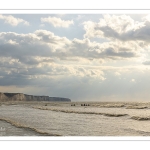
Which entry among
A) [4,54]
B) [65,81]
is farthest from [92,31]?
[4,54]

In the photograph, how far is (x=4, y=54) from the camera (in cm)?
639

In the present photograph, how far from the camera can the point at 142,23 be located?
241 inches

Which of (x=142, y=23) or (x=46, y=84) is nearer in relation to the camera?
(x=142, y=23)

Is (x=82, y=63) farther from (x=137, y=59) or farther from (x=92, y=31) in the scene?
(x=137, y=59)

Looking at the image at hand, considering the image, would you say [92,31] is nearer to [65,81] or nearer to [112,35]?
[112,35]

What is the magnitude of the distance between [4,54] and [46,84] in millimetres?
1306

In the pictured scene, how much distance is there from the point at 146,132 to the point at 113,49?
2181 mm
